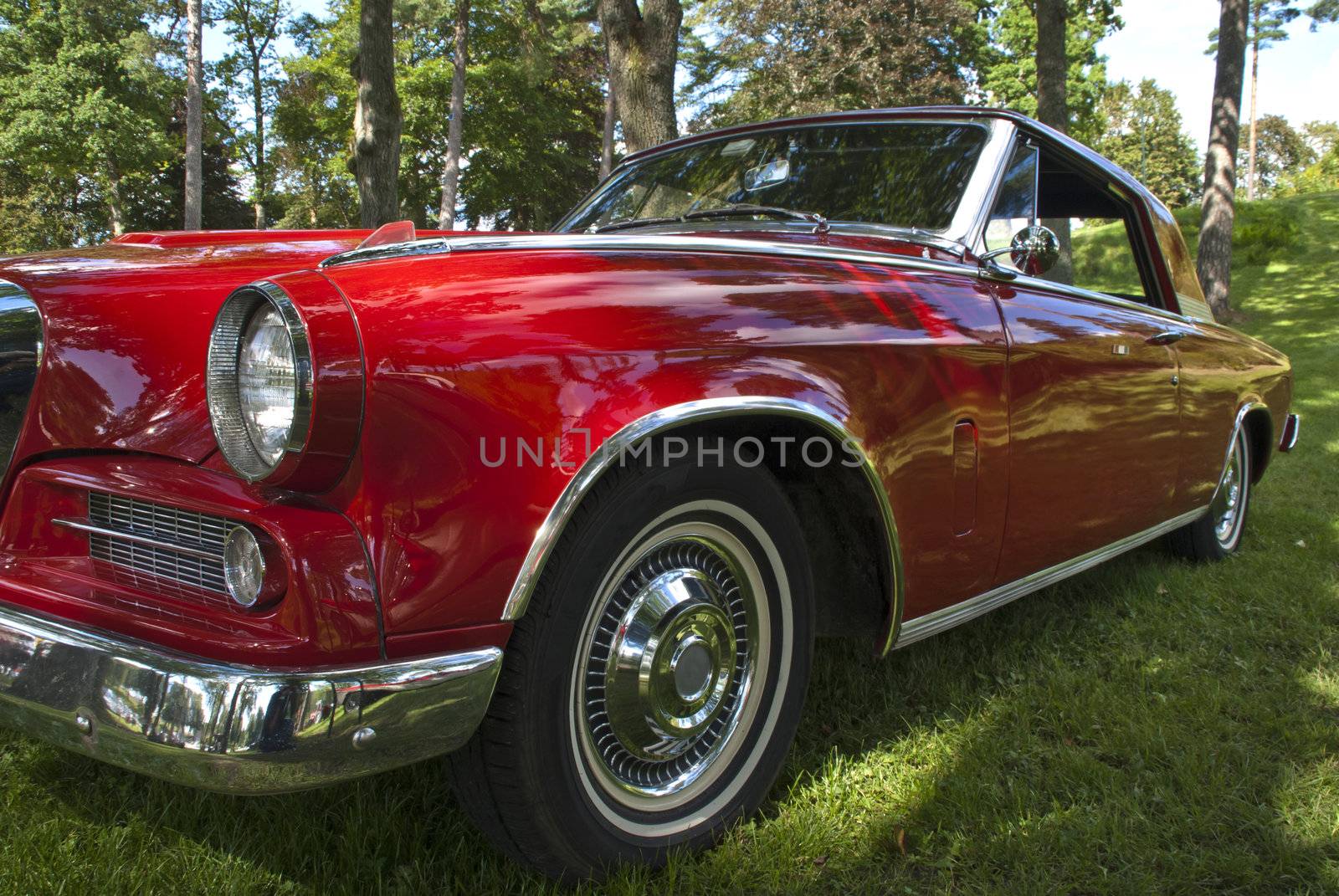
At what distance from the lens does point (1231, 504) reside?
4227 millimetres

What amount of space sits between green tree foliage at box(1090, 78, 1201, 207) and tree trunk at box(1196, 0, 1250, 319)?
4918cm

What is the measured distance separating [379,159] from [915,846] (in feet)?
28.3

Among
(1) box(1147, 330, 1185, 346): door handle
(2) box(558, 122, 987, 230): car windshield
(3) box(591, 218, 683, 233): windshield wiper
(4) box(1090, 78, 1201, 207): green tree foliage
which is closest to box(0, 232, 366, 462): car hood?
(3) box(591, 218, 683, 233): windshield wiper

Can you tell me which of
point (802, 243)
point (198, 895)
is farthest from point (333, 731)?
point (802, 243)

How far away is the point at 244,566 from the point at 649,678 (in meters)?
0.70

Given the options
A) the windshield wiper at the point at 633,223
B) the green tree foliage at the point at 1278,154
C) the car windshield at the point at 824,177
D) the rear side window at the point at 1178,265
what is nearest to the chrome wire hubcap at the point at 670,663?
the car windshield at the point at 824,177

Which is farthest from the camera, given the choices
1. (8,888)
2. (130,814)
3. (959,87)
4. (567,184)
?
(567,184)

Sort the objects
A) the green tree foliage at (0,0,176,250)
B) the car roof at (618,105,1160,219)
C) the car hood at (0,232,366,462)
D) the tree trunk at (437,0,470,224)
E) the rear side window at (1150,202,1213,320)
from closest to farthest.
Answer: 1. the car hood at (0,232,366,462)
2. the car roof at (618,105,1160,219)
3. the rear side window at (1150,202,1213,320)
4. the tree trunk at (437,0,470,224)
5. the green tree foliage at (0,0,176,250)

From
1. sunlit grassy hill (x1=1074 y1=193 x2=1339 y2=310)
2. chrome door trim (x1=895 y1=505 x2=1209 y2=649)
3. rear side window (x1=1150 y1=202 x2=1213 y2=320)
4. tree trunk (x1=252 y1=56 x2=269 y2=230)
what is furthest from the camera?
tree trunk (x1=252 y1=56 x2=269 y2=230)

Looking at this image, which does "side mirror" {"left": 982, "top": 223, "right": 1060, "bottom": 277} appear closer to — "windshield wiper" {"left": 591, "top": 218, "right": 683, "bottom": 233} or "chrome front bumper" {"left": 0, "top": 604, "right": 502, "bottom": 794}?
"windshield wiper" {"left": 591, "top": 218, "right": 683, "bottom": 233}

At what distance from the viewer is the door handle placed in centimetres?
301

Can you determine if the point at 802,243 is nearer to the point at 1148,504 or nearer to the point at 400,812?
the point at 400,812

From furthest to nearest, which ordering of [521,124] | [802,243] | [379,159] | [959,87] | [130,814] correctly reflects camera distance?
[521,124] → [959,87] → [379,159] → [802,243] → [130,814]

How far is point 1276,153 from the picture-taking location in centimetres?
6116
